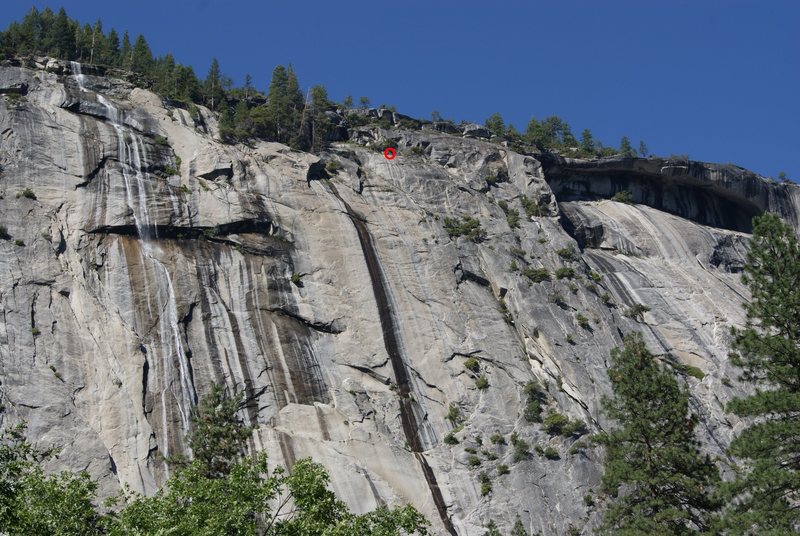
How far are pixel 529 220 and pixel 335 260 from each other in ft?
63.7

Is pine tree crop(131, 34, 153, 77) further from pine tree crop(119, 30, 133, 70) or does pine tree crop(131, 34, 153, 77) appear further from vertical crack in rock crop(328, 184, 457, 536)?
vertical crack in rock crop(328, 184, 457, 536)

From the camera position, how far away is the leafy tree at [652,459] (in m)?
32.9

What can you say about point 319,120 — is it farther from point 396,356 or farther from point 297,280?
point 396,356

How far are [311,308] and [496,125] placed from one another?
39.4 m

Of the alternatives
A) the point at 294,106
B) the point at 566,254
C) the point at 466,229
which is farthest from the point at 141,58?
the point at 566,254

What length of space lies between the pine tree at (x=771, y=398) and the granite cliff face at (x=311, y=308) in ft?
61.0

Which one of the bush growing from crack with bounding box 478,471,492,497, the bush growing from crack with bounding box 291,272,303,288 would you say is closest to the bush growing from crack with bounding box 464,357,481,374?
the bush growing from crack with bounding box 478,471,492,497

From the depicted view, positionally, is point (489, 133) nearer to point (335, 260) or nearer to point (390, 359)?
point (335, 260)

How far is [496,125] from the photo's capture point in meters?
86.2

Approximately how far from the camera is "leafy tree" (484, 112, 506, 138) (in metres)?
84.2

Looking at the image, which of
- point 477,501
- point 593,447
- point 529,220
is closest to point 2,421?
point 477,501

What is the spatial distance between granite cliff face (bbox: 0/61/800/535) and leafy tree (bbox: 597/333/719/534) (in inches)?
457

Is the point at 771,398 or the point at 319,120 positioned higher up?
the point at 319,120

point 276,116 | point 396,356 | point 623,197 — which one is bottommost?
point 396,356
